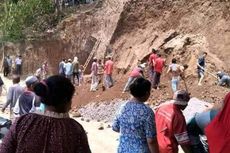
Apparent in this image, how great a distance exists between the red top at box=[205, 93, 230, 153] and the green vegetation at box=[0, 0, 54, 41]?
108 ft

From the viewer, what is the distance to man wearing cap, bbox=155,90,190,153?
5961 mm

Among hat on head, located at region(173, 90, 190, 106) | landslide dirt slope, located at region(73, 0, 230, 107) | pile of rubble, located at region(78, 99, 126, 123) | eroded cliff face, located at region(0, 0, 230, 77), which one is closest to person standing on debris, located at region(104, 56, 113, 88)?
landslide dirt slope, located at region(73, 0, 230, 107)

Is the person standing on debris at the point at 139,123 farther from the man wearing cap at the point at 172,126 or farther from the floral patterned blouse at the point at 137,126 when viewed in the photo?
the man wearing cap at the point at 172,126

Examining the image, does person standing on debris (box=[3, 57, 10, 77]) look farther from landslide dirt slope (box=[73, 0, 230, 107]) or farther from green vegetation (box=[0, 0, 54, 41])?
landslide dirt slope (box=[73, 0, 230, 107])

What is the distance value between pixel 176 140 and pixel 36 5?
32118 mm

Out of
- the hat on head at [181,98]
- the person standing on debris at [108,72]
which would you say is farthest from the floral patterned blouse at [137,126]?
the person standing on debris at [108,72]

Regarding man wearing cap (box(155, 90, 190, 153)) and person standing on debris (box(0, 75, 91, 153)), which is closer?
person standing on debris (box(0, 75, 91, 153))

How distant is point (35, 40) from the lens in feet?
118

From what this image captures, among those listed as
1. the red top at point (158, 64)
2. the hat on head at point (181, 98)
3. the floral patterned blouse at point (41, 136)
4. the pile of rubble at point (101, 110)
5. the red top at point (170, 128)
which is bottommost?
the pile of rubble at point (101, 110)

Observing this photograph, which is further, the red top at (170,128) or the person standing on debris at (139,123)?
the red top at (170,128)

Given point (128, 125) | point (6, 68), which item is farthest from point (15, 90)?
point (6, 68)

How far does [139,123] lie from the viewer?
580cm

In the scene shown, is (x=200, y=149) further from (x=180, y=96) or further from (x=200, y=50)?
(x=200, y=50)

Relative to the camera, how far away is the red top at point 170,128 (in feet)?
19.6
